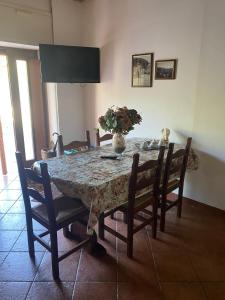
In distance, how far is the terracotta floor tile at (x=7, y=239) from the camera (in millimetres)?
2203

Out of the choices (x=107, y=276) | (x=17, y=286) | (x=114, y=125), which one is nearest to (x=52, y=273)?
(x=17, y=286)

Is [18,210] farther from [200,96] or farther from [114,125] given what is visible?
[200,96]

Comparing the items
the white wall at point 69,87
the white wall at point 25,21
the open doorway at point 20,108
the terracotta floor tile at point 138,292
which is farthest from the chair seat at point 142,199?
the white wall at point 25,21

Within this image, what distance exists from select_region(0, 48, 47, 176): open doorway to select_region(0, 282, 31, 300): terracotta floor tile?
2400mm

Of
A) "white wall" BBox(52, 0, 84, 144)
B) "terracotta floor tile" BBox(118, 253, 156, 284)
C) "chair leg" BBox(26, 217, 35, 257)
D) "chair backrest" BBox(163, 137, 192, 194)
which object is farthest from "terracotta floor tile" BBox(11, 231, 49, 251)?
"white wall" BBox(52, 0, 84, 144)

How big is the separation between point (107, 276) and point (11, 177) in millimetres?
2563

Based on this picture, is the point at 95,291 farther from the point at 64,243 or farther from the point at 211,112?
the point at 211,112

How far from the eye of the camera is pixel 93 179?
5.93 ft

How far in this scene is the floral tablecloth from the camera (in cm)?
171

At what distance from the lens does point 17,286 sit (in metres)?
1.78

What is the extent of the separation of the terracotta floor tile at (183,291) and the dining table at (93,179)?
706 millimetres

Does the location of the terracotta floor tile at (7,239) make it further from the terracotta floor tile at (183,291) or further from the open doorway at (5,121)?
the open doorway at (5,121)

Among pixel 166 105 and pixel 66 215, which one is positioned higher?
pixel 166 105

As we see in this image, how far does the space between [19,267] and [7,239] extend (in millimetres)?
447
